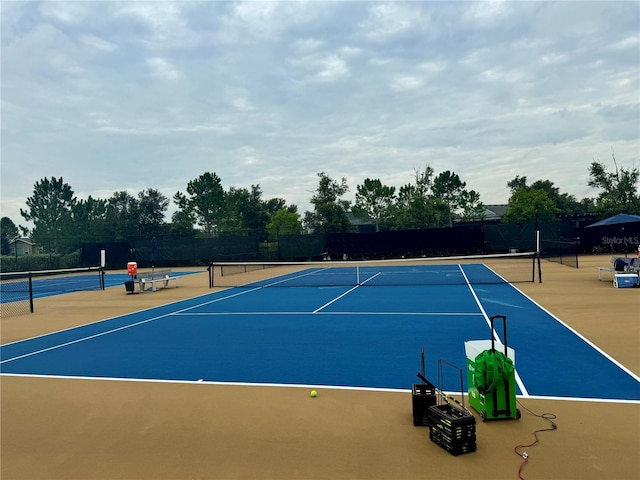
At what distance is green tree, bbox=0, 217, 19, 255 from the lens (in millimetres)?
79688

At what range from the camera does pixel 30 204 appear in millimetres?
64500

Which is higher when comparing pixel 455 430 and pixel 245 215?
pixel 245 215

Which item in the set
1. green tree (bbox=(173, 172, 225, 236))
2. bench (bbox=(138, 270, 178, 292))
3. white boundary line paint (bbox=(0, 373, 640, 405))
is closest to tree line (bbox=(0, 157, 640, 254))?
green tree (bbox=(173, 172, 225, 236))

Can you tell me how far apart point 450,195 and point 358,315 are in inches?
2198

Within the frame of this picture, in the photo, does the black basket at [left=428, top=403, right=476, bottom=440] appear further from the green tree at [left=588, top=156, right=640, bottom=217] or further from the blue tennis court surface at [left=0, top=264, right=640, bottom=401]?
the green tree at [left=588, top=156, right=640, bottom=217]

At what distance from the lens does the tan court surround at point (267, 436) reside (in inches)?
158

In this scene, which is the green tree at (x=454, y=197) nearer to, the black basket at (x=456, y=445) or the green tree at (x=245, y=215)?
the green tree at (x=245, y=215)

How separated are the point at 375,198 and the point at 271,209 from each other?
3006 centimetres

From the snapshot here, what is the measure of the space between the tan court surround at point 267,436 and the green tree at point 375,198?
45.6 m

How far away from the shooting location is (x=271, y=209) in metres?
78.5

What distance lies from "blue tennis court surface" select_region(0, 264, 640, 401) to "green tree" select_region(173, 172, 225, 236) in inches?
1952

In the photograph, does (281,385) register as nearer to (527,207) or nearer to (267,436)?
(267,436)

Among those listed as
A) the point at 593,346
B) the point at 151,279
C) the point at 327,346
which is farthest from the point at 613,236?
the point at 327,346

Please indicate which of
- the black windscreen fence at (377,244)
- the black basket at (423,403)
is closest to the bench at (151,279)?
the black windscreen fence at (377,244)
